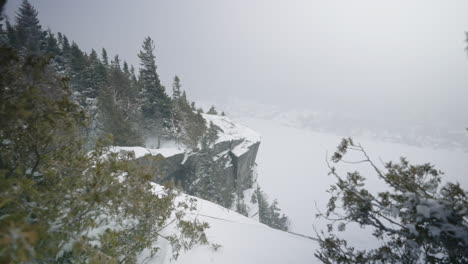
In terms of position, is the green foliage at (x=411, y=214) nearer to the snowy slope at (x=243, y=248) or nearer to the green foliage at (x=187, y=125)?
the snowy slope at (x=243, y=248)

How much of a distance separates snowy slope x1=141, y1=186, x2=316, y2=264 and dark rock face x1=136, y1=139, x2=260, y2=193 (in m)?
11.3

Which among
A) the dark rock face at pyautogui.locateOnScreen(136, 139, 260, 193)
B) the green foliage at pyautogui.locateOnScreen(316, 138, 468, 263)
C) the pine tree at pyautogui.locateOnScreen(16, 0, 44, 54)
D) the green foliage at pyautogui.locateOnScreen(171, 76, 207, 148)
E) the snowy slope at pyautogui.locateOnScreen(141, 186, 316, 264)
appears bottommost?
the snowy slope at pyautogui.locateOnScreen(141, 186, 316, 264)

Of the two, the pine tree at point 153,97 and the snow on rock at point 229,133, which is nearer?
the pine tree at point 153,97

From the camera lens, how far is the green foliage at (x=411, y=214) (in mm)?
→ 2703

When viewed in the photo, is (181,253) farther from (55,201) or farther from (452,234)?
(452,234)

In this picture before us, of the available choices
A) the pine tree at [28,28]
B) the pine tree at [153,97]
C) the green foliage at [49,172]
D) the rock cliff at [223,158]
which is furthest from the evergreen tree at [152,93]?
the green foliage at [49,172]

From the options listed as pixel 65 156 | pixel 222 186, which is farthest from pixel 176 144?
pixel 65 156

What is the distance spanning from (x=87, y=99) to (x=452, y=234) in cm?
3412

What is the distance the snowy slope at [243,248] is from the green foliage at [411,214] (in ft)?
11.7

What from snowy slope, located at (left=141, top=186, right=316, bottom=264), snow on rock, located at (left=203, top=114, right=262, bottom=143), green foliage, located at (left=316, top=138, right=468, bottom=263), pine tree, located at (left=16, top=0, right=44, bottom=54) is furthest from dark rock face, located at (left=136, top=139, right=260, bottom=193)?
pine tree, located at (left=16, top=0, right=44, bottom=54)

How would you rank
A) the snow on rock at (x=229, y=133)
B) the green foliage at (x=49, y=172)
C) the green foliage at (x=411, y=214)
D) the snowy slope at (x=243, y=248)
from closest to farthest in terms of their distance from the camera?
the green foliage at (x=49, y=172) < the green foliage at (x=411, y=214) < the snowy slope at (x=243, y=248) < the snow on rock at (x=229, y=133)

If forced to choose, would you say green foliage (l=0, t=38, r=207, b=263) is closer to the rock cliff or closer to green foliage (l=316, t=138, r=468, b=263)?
green foliage (l=316, t=138, r=468, b=263)

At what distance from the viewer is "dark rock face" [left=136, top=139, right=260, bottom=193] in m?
20.8

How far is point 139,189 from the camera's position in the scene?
3.24 meters
